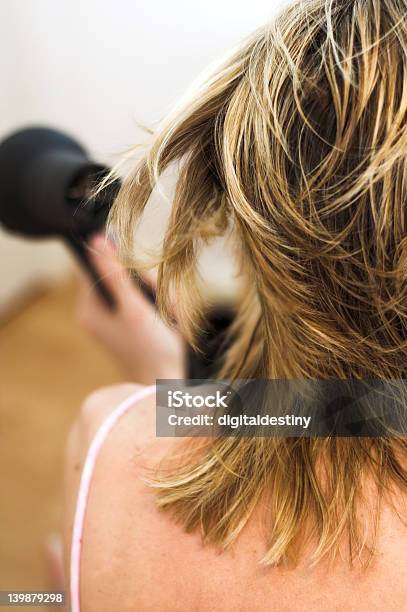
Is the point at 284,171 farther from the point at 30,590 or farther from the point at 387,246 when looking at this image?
the point at 30,590

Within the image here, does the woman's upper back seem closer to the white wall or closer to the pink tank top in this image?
the pink tank top

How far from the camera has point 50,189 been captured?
0.81 meters

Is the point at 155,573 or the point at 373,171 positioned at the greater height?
the point at 373,171

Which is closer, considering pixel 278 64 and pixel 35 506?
pixel 278 64

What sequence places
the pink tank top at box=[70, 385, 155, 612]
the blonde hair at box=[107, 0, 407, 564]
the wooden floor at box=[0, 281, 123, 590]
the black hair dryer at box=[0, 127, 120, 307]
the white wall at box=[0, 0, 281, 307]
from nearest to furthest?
the blonde hair at box=[107, 0, 407, 564], the pink tank top at box=[70, 385, 155, 612], the black hair dryer at box=[0, 127, 120, 307], the wooden floor at box=[0, 281, 123, 590], the white wall at box=[0, 0, 281, 307]

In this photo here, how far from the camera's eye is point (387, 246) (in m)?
0.44

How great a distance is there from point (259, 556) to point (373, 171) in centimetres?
30

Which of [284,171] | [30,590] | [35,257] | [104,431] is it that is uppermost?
[35,257]

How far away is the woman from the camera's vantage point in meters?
0.43

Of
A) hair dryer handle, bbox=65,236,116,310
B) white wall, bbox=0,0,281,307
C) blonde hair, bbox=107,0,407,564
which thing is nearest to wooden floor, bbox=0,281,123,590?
white wall, bbox=0,0,281,307

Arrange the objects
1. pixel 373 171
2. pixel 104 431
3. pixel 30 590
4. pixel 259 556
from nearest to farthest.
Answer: pixel 373 171 < pixel 259 556 < pixel 104 431 < pixel 30 590

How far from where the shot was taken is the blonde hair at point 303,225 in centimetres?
42

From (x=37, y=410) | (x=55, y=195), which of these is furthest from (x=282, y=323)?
(x=37, y=410)

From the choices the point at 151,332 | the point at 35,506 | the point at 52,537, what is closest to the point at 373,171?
the point at 151,332
